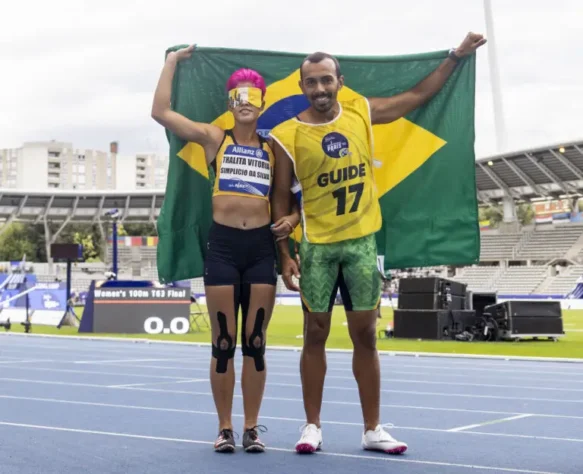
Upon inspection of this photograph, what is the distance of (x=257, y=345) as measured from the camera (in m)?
5.57

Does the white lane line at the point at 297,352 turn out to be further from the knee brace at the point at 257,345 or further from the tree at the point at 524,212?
the tree at the point at 524,212

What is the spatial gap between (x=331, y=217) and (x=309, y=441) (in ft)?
4.10

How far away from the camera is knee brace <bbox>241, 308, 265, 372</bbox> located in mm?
5508

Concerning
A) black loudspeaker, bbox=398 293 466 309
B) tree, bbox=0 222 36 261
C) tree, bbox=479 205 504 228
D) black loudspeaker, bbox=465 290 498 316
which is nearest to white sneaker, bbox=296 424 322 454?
black loudspeaker, bbox=398 293 466 309

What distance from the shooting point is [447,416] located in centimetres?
773

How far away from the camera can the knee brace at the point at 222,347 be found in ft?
18.1

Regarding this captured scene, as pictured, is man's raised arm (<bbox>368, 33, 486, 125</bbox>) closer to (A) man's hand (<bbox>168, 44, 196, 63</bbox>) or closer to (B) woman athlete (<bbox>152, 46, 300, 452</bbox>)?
(B) woman athlete (<bbox>152, 46, 300, 452</bbox>)

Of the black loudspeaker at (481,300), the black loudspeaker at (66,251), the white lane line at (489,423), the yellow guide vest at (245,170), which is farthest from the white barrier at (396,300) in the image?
the yellow guide vest at (245,170)

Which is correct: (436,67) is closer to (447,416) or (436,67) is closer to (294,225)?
(294,225)

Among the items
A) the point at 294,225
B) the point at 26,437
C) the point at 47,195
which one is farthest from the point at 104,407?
the point at 47,195

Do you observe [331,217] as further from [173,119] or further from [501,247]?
[501,247]

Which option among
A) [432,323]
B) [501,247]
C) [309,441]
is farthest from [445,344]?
[501,247]

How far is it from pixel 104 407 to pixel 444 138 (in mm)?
3863

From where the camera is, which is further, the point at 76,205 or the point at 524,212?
the point at 524,212
